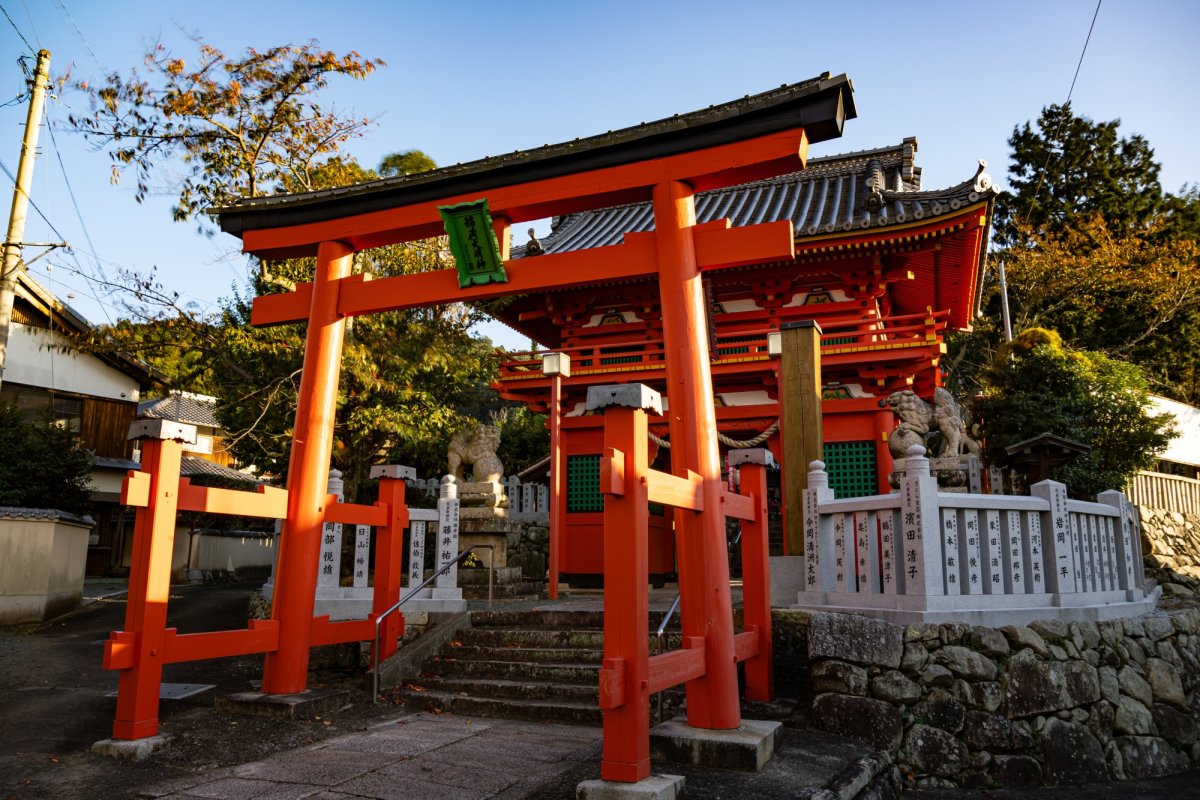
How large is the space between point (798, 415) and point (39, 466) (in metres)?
15.5

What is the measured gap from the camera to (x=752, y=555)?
626cm

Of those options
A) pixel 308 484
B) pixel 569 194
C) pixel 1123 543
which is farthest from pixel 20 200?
pixel 1123 543

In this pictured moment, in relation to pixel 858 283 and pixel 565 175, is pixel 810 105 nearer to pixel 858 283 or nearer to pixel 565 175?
pixel 565 175

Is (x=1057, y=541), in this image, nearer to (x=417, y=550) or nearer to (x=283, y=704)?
(x=417, y=550)

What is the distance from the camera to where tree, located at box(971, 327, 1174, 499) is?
38.7 ft

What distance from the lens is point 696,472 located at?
206 inches

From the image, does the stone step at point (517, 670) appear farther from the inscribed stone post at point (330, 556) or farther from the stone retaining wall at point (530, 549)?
the stone retaining wall at point (530, 549)

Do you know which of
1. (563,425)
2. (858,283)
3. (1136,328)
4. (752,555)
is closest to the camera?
(752,555)

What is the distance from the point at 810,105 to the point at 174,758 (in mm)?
6279

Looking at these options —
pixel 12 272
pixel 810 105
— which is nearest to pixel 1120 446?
pixel 810 105

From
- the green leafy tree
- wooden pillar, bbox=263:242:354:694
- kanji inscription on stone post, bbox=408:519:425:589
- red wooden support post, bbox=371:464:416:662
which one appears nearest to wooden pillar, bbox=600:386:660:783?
wooden pillar, bbox=263:242:354:694

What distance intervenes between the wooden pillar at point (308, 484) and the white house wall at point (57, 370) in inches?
672

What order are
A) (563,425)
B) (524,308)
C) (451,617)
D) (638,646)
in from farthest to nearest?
(524,308)
(563,425)
(451,617)
(638,646)

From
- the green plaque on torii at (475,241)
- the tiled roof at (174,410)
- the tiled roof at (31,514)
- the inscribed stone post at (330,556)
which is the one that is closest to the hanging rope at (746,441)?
the inscribed stone post at (330,556)
